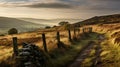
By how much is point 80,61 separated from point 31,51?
6.61 m

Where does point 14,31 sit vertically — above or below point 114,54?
below

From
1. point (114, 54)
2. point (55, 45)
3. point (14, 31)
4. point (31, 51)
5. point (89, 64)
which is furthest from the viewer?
point (14, 31)

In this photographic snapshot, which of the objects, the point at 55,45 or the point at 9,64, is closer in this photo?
the point at 9,64

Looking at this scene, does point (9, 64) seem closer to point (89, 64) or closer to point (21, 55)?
point (21, 55)

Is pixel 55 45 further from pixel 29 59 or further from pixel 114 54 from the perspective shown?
pixel 29 59

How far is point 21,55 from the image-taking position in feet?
76.0

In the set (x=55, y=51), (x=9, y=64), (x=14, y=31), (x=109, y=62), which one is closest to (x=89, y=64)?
(x=109, y=62)

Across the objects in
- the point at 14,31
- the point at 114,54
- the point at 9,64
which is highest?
the point at 9,64

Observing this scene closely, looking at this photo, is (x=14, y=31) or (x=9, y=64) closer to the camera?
(x=9, y=64)

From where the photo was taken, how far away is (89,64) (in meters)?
26.6

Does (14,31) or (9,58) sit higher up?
(9,58)

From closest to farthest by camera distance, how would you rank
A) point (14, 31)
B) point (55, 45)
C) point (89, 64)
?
point (89, 64) < point (55, 45) < point (14, 31)

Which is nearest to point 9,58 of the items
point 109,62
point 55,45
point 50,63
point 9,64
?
point 9,64

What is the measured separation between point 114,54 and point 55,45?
806 cm
